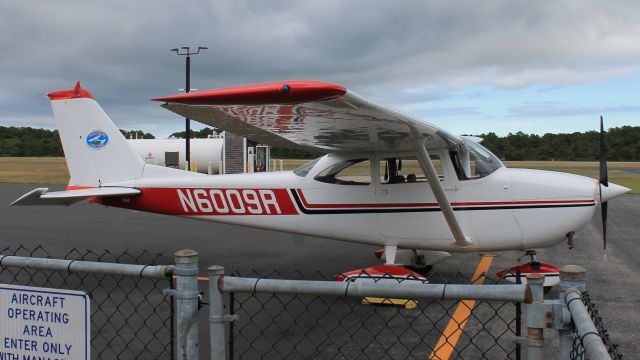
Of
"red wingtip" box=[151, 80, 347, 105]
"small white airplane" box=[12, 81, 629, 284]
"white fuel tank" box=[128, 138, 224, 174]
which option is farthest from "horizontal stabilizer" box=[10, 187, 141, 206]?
"white fuel tank" box=[128, 138, 224, 174]

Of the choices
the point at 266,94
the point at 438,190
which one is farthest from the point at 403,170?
the point at 266,94

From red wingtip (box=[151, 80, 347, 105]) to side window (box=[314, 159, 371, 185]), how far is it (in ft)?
10.4

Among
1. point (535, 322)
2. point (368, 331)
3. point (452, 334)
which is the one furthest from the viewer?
point (368, 331)

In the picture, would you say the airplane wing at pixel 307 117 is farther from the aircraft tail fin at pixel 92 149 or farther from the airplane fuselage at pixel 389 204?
the aircraft tail fin at pixel 92 149

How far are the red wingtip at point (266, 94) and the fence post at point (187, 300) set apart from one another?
1.88 meters

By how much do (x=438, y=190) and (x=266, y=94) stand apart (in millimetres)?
3007

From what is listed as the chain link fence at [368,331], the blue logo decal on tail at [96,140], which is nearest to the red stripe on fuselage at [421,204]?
the chain link fence at [368,331]

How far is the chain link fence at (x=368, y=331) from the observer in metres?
4.41

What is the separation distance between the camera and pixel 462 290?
1.95 m

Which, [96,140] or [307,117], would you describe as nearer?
[307,117]

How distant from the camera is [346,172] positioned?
720 cm

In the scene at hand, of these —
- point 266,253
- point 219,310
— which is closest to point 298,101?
point 219,310

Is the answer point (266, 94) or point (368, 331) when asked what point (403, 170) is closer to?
point (368, 331)

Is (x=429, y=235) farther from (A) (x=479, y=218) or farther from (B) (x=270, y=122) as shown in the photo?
(B) (x=270, y=122)
